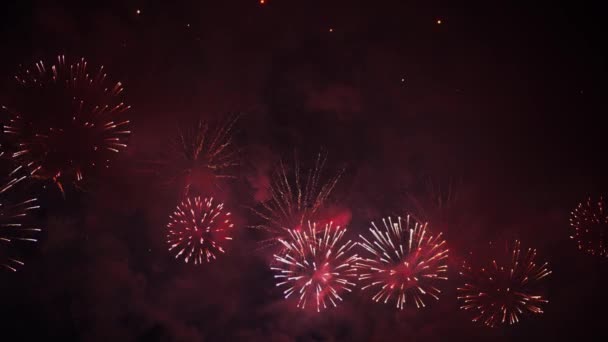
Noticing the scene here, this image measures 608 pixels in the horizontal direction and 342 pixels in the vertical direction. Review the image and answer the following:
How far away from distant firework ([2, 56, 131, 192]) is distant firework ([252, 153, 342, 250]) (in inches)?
178

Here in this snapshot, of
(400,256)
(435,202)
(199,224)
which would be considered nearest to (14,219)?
(199,224)

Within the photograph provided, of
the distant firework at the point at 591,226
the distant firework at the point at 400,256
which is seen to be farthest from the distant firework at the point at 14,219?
the distant firework at the point at 591,226

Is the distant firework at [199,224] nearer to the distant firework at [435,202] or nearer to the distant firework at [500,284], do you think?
the distant firework at [435,202]

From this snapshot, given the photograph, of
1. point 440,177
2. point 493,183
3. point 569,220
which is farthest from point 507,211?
point 440,177

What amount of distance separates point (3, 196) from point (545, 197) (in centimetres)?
1686

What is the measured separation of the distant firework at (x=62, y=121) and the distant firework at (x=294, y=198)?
453 cm

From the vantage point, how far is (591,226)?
41.2 ft

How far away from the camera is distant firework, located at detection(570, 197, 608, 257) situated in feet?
38.8

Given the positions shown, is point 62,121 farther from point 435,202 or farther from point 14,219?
point 435,202

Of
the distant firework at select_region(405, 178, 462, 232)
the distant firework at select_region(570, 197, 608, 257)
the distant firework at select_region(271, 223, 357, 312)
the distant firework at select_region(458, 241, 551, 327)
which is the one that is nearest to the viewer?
the distant firework at select_region(271, 223, 357, 312)

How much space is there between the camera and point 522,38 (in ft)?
40.4

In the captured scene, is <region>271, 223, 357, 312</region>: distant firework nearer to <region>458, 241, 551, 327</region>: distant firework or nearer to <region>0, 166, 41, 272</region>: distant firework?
<region>458, 241, 551, 327</region>: distant firework

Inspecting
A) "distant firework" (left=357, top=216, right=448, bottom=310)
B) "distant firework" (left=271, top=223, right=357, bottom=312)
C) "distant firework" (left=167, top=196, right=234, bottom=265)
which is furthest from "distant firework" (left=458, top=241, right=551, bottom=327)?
"distant firework" (left=167, top=196, right=234, bottom=265)

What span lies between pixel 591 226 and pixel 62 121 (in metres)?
15.1
